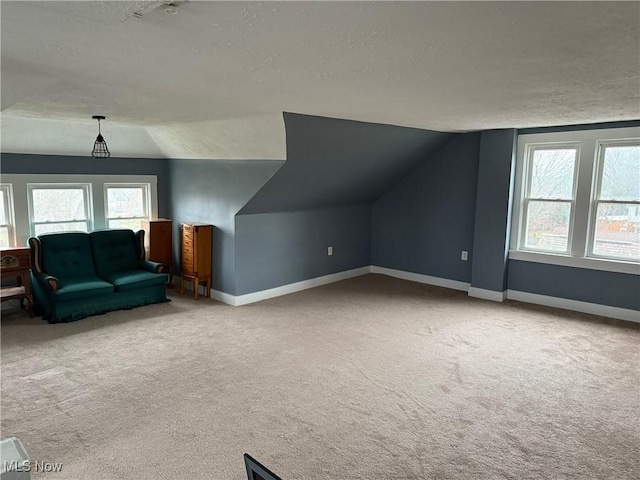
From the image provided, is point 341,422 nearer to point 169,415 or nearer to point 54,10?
point 169,415

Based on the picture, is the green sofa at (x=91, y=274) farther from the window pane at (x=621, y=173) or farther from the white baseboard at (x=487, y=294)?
the window pane at (x=621, y=173)

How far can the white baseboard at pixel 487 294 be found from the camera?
5.38 meters

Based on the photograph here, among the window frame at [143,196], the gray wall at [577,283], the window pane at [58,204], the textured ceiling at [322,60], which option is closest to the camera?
the textured ceiling at [322,60]

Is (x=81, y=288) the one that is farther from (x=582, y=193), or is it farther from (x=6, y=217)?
(x=582, y=193)

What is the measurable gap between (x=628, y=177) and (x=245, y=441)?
455cm

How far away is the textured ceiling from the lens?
152 centimetres

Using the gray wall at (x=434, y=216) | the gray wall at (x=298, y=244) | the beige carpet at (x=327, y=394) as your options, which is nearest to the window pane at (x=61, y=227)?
the beige carpet at (x=327, y=394)

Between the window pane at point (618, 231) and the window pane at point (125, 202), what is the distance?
5.56 metres

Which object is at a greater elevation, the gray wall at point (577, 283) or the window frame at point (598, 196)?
the window frame at point (598, 196)

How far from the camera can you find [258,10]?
4.84 ft

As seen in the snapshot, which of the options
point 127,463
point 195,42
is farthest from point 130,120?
point 127,463

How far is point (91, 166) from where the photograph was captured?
17.6 feet

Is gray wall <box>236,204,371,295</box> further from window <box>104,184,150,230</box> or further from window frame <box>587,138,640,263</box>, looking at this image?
window frame <box>587,138,640,263</box>

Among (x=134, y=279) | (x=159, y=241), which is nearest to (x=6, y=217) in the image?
(x=134, y=279)
